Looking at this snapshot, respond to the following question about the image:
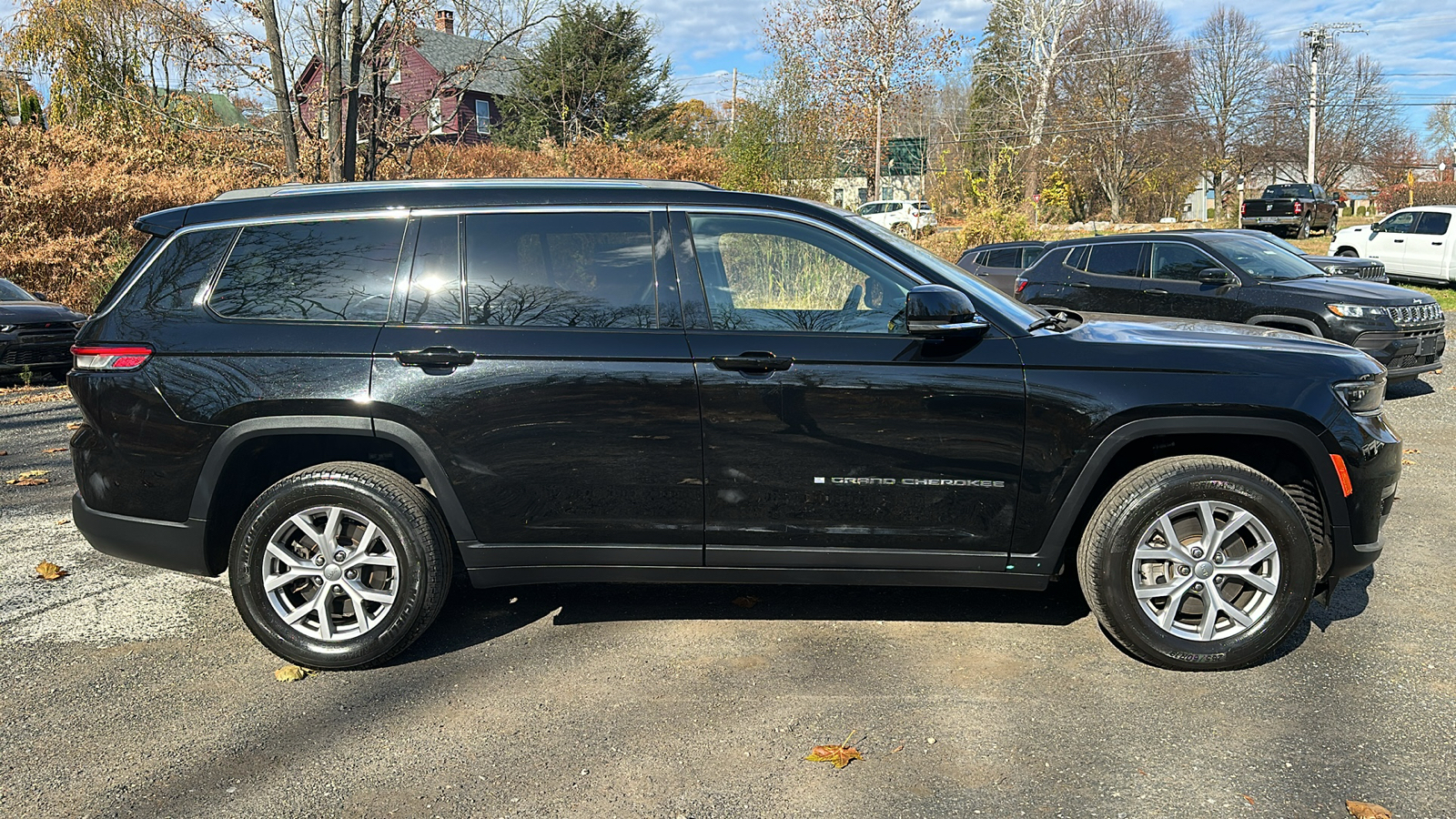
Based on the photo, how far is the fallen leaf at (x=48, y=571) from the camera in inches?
201

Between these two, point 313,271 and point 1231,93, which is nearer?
point 313,271

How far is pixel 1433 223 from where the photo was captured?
→ 63.6 ft

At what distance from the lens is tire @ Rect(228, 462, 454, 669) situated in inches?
154

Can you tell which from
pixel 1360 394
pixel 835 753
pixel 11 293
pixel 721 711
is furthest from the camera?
pixel 11 293

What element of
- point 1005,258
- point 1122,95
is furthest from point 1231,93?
point 1005,258

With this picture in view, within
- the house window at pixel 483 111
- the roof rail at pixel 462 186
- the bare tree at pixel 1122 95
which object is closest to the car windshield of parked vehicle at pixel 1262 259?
the roof rail at pixel 462 186

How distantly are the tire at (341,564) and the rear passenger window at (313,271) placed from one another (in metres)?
0.63

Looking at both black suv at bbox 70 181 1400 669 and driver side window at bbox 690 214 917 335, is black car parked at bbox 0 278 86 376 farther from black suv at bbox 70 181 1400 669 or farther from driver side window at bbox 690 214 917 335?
driver side window at bbox 690 214 917 335

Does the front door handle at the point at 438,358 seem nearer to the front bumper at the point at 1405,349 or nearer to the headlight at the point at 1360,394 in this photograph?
the headlight at the point at 1360,394

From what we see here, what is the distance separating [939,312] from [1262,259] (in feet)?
27.0

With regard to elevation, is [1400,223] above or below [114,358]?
above

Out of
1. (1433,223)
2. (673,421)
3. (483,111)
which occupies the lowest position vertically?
(673,421)

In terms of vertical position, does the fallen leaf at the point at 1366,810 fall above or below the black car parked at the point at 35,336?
below

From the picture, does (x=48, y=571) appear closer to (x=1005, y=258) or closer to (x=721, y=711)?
(x=721, y=711)
